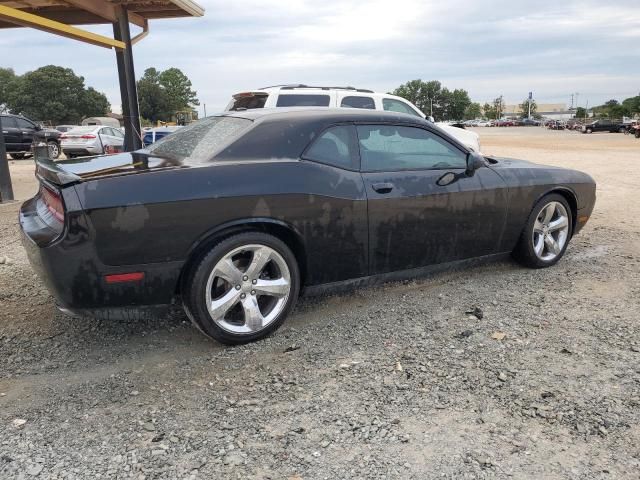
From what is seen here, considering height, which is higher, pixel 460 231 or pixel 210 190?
pixel 210 190

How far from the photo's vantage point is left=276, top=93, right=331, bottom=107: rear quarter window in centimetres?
899

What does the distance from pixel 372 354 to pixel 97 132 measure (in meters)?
17.5

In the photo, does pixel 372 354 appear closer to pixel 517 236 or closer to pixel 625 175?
pixel 517 236

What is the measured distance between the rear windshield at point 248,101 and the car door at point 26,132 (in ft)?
40.0

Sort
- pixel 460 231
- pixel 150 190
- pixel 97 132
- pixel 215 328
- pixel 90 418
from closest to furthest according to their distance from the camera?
pixel 90 418 → pixel 150 190 → pixel 215 328 → pixel 460 231 → pixel 97 132

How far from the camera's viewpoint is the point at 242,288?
3.40 m

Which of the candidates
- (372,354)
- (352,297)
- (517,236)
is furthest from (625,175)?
(372,354)

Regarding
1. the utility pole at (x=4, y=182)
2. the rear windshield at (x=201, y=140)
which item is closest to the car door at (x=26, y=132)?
the utility pole at (x=4, y=182)

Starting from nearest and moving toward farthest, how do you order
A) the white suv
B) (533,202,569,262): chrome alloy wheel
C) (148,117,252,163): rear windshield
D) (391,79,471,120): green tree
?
1. (148,117,252,163): rear windshield
2. (533,202,569,262): chrome alloy wheel
3. the white suv
4. (391,79,471,120): green tree

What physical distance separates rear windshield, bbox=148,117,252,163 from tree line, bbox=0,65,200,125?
84.6 m

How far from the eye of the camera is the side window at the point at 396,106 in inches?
375

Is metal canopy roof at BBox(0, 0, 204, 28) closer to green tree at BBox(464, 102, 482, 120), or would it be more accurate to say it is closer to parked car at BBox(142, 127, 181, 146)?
parked car at BBox(142, 127, 181, 146)

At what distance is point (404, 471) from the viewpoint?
2303 mm

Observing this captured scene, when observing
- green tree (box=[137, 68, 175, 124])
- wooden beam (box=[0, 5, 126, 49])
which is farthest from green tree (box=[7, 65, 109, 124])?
wooden beam (box=[0, 5, 126, 49])
